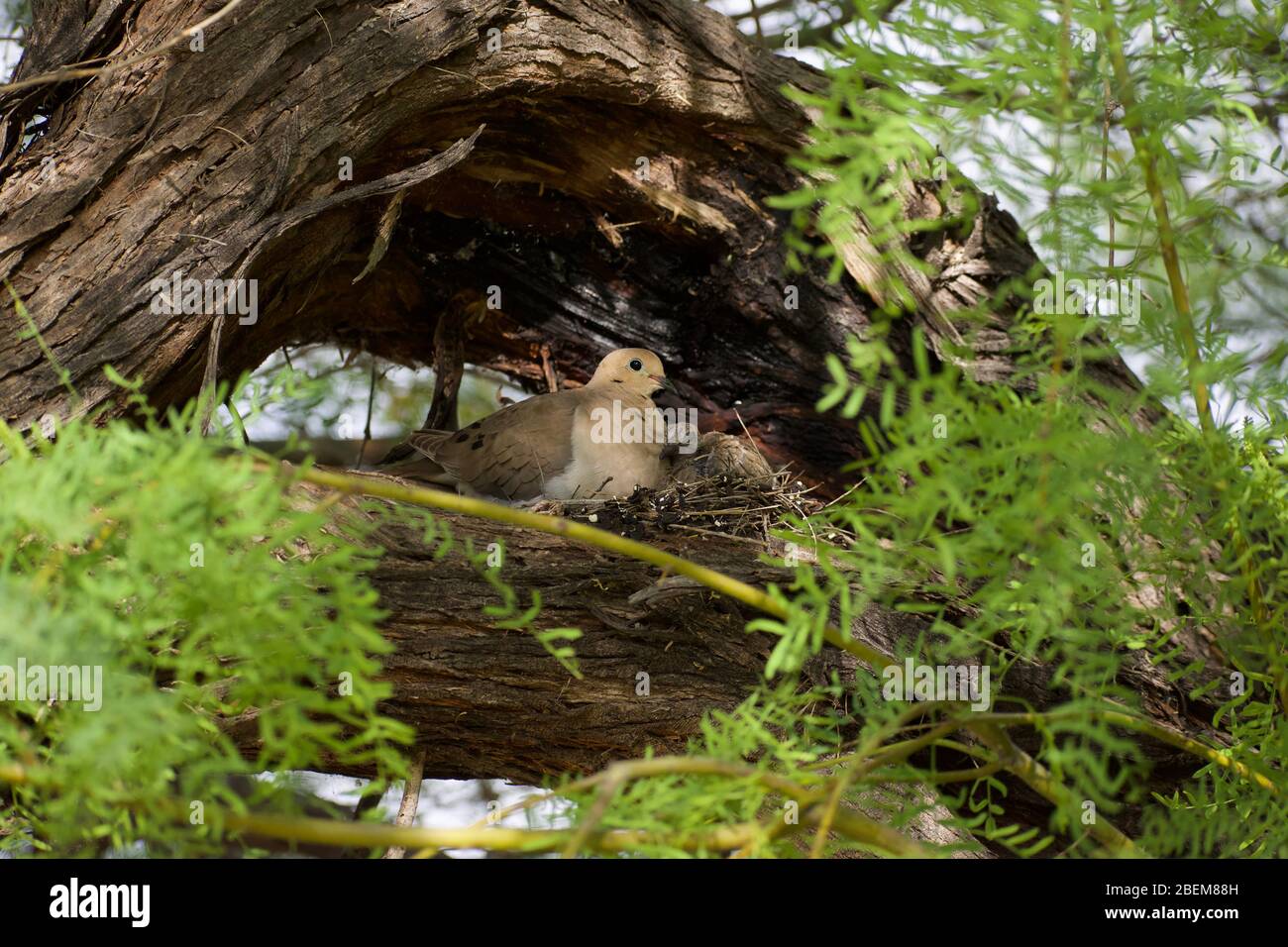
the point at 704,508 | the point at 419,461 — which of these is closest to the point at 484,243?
the point at 419,461

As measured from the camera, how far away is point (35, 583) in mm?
1770

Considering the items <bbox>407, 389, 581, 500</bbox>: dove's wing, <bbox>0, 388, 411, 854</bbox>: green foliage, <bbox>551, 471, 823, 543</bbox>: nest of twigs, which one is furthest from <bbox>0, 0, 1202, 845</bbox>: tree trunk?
<bbox>0, 388, 411, 854</bbox>: green foliage

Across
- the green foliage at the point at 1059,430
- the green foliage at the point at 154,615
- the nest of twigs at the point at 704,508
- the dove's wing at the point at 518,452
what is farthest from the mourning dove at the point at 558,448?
the green foliage at the point at 154,615

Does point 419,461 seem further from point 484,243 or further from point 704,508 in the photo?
point 704,508

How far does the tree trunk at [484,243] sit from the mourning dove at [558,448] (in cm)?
34

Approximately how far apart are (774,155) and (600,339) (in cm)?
104

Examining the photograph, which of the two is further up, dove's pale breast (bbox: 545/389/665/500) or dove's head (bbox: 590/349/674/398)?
dove's head (bbox: 590/349/674/398)

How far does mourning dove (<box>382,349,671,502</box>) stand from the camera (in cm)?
426

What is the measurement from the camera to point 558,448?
4.26 metres

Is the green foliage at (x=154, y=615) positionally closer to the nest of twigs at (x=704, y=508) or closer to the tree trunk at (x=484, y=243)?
the tree trunk at (x=484, y=243)

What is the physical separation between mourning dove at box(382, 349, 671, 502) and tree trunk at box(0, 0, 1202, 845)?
0.34 m

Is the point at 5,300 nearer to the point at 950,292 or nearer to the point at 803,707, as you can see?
the point at 803,707

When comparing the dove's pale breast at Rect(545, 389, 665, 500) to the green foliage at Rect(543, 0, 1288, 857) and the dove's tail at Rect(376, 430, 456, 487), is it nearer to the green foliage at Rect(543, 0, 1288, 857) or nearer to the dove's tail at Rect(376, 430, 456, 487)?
the dove's tail at Rect(376, 430, 456, 487)

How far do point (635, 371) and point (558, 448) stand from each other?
44cm
